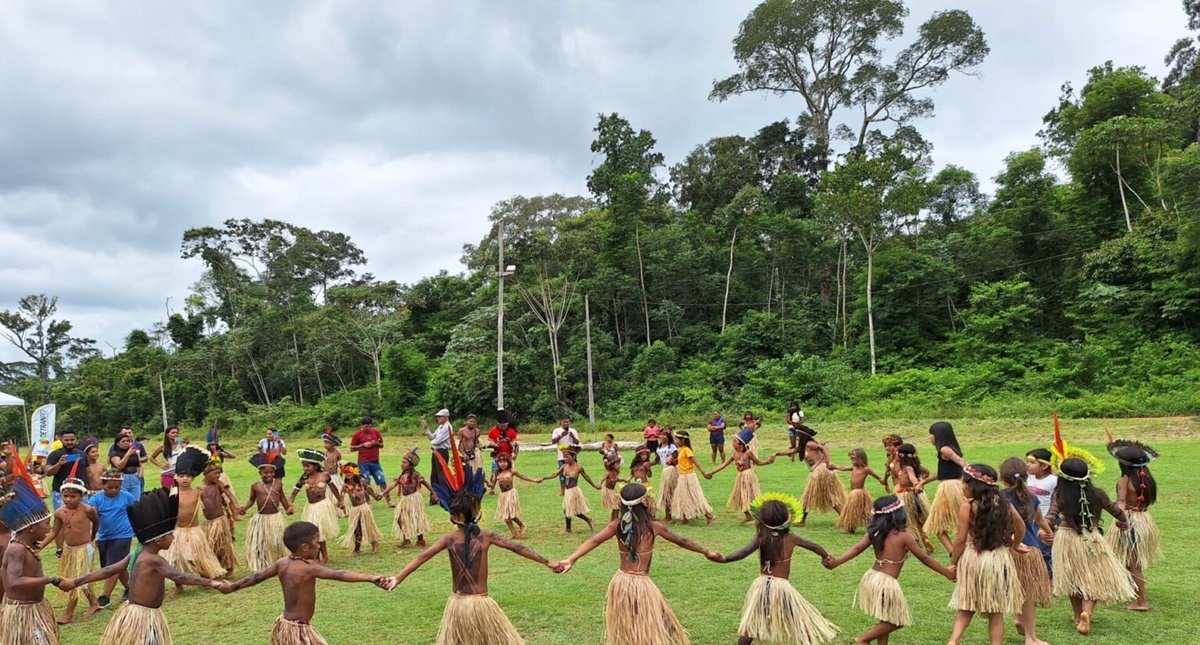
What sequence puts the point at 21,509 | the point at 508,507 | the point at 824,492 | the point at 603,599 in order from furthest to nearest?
the point at 508,507
the point at 824,492
the point at 603,599
the point at 21,509

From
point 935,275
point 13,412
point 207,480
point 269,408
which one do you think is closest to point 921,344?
point 935,275

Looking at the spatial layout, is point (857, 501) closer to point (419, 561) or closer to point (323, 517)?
point (419, 561)

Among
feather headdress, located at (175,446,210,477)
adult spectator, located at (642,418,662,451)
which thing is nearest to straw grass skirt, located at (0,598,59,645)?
feather headdress, located at (175,446,210,477)

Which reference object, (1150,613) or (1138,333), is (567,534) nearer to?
(1150,613)

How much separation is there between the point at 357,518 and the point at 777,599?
20.8 feet

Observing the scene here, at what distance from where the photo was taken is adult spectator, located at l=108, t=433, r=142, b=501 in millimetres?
10258

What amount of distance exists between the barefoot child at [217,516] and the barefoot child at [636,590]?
17.2 ft

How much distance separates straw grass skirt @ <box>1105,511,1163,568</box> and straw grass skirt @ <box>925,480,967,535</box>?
1.87 metres

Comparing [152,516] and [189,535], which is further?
[189,535]

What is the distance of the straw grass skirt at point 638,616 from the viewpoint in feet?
15.6

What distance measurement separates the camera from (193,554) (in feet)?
25.0

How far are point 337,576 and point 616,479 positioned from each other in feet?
19.4

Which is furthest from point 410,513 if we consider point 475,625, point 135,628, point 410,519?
point 475,625

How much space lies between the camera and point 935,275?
32.4 m
